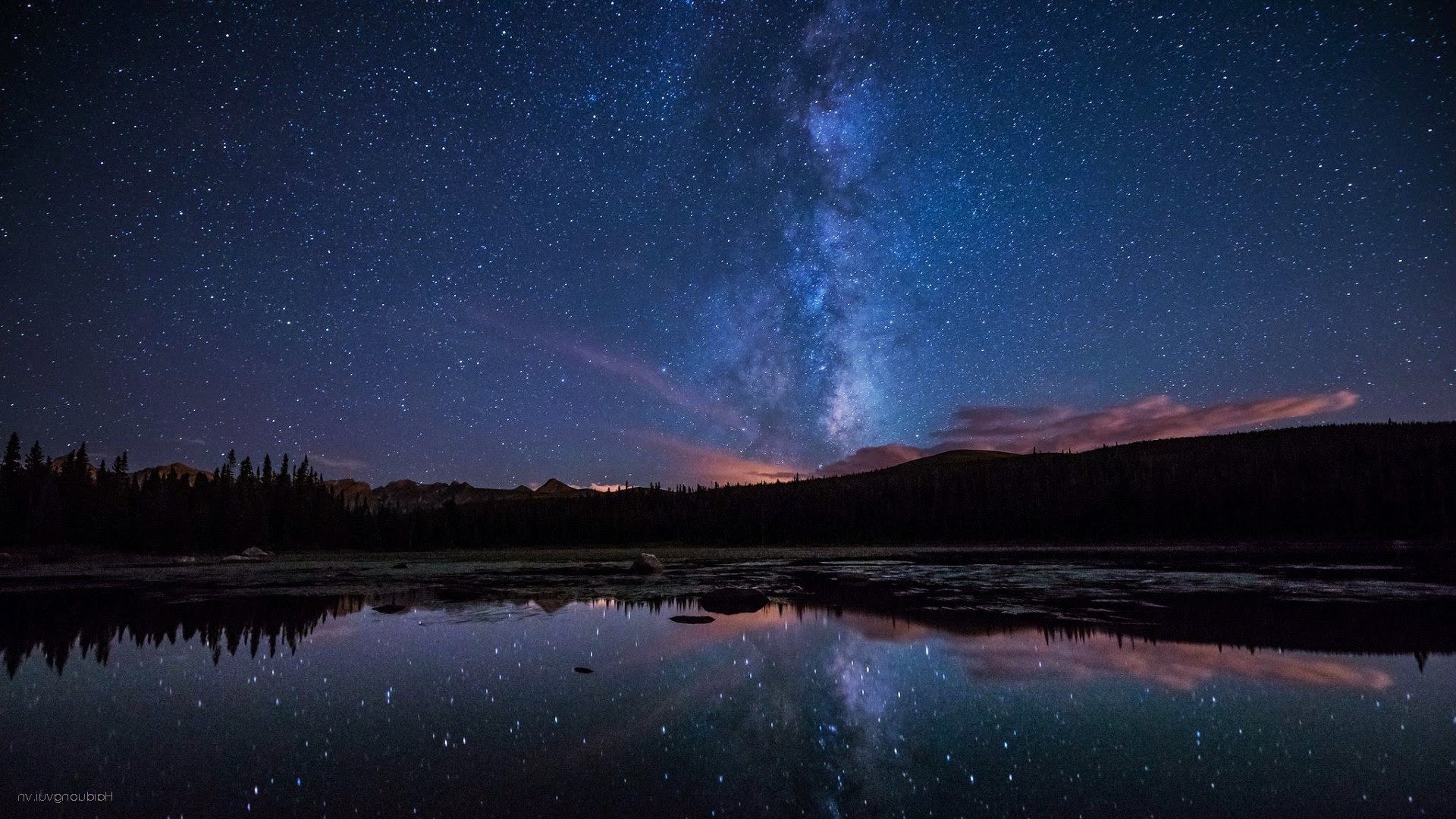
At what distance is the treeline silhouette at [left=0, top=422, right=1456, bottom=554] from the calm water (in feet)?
343

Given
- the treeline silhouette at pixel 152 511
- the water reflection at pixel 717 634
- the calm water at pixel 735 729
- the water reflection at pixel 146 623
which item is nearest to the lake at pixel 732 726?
the calm water at pixel 735 729

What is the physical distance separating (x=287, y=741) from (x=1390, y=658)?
25272mm

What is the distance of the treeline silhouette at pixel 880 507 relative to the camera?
9538 centimetres

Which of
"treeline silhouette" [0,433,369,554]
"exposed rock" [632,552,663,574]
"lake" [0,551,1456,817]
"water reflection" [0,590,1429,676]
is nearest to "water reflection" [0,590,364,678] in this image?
"water reflection" [0,590,1429,676]

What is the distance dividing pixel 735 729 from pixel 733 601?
17.6 m

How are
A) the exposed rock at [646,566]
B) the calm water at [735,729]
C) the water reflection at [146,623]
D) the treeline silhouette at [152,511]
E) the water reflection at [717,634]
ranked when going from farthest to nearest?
1. the treeline silhouette at [152,511]
2. the exposed rock at [646,566]
3. the water reflection at [146,623]
4. the water reflection at [717,634]
5. the calm water at [735,729]

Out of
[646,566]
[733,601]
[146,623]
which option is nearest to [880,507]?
[646,566]

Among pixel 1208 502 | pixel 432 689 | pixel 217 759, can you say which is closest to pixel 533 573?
pixel 432 689

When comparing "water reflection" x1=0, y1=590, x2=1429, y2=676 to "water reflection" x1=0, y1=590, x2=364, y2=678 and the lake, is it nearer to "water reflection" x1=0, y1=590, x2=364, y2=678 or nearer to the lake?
"water reflection" x1=0, y1=590, x2=364, y2=678

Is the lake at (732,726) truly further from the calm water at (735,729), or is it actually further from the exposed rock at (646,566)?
the exposed rock at (646,566)

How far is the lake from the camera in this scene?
29.0ft

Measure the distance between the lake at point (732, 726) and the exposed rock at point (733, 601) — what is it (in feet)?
22.2

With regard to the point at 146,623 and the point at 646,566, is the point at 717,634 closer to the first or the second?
the point at 146,623

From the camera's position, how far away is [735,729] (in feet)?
38.9
